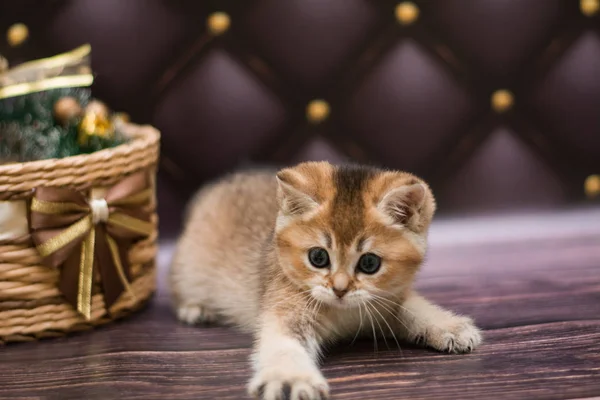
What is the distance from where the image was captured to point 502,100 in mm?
1722

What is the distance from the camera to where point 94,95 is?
1.65 meters

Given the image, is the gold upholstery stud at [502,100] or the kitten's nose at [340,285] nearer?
the kitten's nose at [340,285]

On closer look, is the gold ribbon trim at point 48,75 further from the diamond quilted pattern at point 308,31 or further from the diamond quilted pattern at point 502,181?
the diamond quilted pattern at point 502,181

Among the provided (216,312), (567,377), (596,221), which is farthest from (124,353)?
(596,221)

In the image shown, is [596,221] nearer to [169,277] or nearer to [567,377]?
[567,377]

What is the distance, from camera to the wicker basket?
3.84 ft

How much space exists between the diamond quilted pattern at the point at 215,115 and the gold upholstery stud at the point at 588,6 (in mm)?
732

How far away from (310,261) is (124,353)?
339 mm

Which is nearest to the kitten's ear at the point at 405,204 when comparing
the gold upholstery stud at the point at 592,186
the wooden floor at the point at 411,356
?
the wooden floor at the point at 411,356

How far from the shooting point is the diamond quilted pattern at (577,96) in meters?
1.70

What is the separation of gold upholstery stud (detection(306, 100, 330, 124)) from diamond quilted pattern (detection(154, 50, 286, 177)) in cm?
6

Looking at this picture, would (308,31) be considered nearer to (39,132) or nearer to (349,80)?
(349,80)

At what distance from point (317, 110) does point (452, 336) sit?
75cm

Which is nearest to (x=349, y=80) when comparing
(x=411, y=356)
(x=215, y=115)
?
(x=215, y=115)
